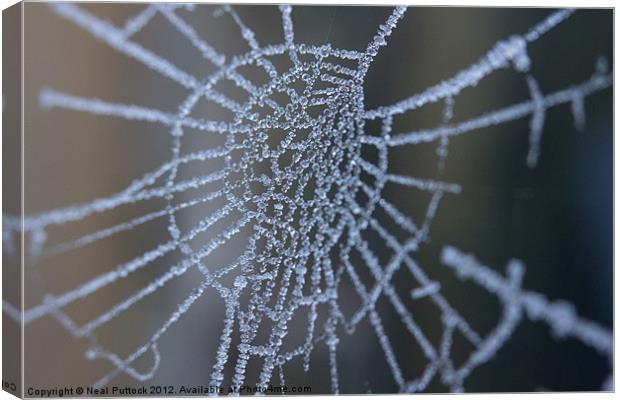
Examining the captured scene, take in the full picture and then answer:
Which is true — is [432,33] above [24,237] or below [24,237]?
above

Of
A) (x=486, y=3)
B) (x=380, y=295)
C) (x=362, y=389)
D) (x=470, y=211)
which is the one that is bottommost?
(x=362, y=389)

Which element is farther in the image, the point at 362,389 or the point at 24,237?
the point at 362,389

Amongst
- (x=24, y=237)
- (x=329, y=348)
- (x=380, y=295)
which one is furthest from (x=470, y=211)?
(x=24, y=237)

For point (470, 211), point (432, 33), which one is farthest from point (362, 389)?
point (432, 33)

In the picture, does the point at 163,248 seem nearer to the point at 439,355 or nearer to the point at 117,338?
the point at 117,338

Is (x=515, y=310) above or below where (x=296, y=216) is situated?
below

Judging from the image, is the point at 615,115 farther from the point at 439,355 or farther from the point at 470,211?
the point at 439,355
